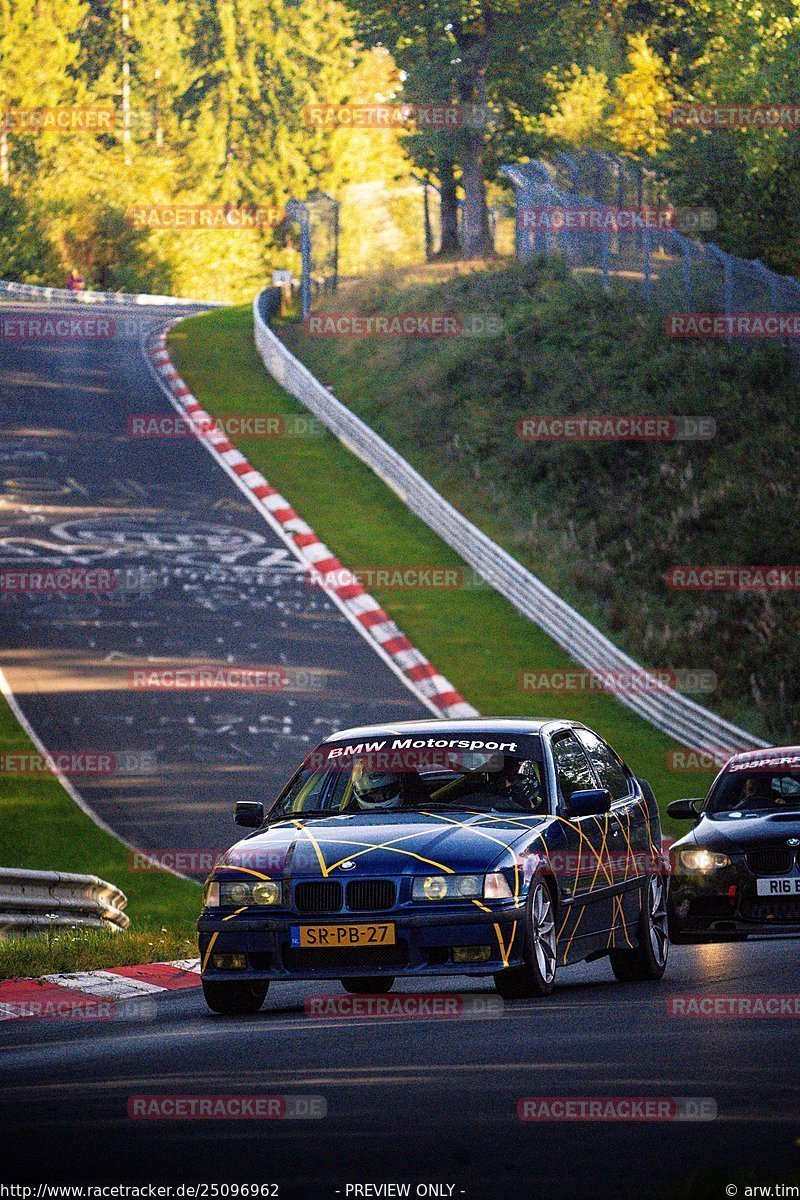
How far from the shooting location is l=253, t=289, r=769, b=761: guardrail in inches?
918

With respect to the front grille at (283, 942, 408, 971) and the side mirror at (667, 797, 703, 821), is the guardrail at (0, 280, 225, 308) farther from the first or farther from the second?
the front grille at (283, 942, 408, 971)

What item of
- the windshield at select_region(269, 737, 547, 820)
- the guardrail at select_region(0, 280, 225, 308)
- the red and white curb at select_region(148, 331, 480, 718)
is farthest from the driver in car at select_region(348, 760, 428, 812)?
the guardrail at select_region(0, 280, 225, 308)

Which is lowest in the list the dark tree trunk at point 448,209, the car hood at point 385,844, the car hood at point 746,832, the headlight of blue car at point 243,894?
the car hood at point 746,832

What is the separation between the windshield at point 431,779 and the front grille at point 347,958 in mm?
1045

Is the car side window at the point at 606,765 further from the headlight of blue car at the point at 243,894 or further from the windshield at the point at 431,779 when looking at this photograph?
the headlight of blue car at the point at 243,894

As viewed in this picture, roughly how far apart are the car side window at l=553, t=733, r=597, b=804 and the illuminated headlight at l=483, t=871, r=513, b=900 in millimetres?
1124

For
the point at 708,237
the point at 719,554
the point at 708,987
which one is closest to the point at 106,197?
the point at 708,237

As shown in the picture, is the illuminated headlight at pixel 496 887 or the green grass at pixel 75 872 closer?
the illuminated headlight at pixel 496 887

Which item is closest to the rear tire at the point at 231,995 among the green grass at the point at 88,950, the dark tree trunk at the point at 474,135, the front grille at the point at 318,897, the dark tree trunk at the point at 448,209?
the front grille at the point at 318,897

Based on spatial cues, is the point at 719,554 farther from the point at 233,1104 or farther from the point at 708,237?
the point at 233,1104

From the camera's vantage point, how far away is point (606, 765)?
11.2 meters

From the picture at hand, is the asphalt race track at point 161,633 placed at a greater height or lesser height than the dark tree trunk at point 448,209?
lesser

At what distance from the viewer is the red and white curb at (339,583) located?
78.4 ft

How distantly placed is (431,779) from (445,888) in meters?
Answer: 1.12
